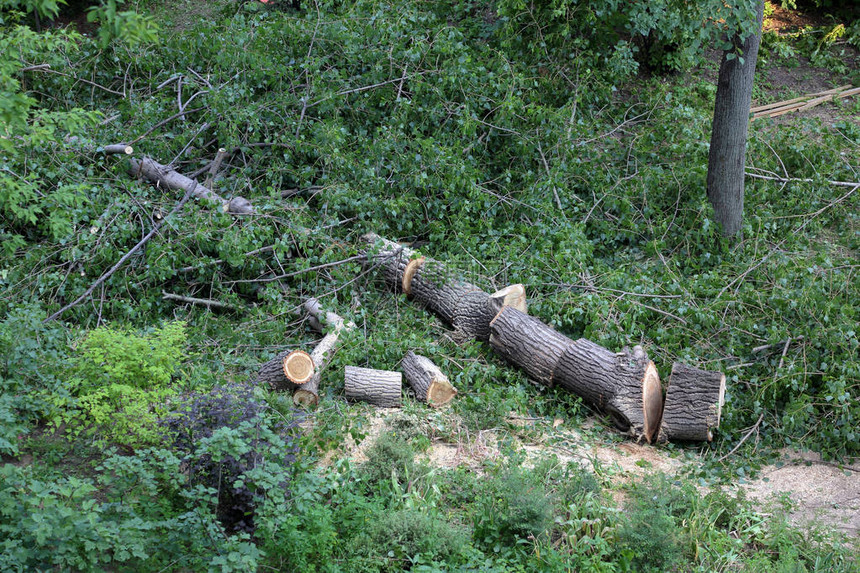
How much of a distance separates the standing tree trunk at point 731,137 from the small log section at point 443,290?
2.66m

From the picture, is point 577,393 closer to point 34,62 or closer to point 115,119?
point 115,119

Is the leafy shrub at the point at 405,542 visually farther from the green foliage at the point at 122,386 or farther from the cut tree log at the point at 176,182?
the cut tree log at the point at 176,182

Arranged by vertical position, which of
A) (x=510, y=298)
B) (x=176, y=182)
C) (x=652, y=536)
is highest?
(x=176, y=182)

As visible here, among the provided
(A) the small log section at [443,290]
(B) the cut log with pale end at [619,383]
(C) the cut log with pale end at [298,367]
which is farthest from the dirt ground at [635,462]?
(A) the small log section at [443,290]

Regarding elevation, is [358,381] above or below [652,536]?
below

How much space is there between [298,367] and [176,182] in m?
3.16

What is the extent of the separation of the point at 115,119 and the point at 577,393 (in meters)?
6.36

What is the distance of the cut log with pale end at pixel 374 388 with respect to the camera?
242 inches

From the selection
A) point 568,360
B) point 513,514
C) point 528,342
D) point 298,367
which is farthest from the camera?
point 528,342

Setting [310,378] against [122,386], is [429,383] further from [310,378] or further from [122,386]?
[122,386]

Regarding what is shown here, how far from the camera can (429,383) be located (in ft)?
20.3

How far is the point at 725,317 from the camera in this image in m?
6.74

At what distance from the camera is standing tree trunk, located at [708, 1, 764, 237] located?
768cm

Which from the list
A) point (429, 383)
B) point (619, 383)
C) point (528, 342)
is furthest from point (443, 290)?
point (619, 383)
